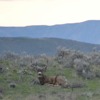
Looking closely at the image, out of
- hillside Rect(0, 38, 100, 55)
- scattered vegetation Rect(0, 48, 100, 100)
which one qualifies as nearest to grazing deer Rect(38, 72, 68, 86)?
scattered vegetation Rect(0, 48, 100, 100)

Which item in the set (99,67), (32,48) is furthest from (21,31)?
(99,67)

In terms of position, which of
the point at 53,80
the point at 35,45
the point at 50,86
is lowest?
the point at 35,45

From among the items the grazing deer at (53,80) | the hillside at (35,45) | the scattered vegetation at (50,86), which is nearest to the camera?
the scattered vegetation at (50,86)

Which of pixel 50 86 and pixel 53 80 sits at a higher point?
pixel 53 80

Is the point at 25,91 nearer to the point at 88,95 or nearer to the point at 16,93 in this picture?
the point at 16,93

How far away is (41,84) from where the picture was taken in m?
18.4

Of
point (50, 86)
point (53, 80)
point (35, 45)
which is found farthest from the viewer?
point (35, 45)

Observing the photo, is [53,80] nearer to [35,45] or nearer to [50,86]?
[50,86]

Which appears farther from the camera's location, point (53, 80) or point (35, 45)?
point (35, 45)

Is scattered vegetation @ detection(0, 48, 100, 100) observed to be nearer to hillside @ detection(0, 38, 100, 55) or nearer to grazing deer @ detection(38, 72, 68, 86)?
grazing deer @ detection(38, 72, 68, 86)

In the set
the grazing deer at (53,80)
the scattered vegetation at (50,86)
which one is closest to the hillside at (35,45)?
the scattered vegetation at (50,86)

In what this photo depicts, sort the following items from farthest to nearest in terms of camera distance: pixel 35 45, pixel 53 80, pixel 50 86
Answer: pixel 35 45 → pixel 53 80 → pixel 50 86

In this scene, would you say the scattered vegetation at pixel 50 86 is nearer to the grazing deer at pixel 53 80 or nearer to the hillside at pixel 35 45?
the grazing deer at pixel 53 80

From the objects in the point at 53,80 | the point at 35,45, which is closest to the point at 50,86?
the point at 53,80
